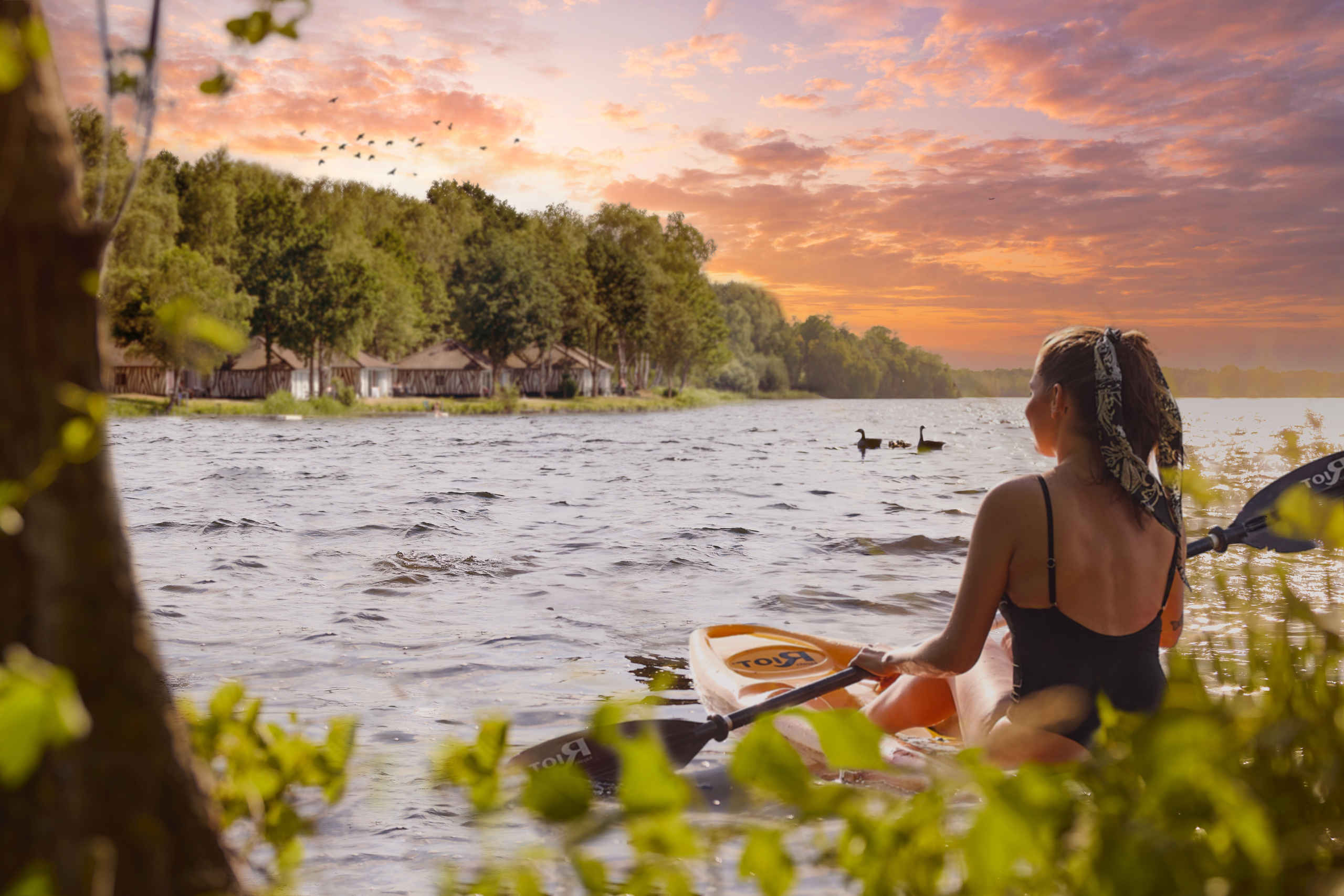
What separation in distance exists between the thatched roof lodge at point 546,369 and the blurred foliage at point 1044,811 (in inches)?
2902

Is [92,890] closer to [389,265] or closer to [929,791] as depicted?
[929,791]

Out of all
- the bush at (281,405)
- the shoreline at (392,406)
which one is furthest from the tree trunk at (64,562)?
the bush at (281,405)

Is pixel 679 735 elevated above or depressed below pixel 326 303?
below

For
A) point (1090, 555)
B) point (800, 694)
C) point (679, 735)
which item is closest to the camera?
point (1090, 555)

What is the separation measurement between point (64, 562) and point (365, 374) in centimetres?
7032

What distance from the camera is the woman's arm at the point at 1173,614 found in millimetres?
3844

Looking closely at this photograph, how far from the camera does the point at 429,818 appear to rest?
15.2 feet

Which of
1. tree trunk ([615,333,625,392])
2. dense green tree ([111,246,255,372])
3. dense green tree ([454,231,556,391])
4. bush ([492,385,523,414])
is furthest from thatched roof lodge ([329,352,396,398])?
tree trunk ([615,333,625,392])

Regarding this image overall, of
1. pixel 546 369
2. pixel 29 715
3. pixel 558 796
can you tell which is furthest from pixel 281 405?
pixel 29 715

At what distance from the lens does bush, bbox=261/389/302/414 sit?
55469 millimetres

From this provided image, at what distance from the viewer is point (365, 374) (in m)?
68.2

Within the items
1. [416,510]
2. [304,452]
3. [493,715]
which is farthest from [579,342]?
[493,715]

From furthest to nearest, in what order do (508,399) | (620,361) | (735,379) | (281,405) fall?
(735,379), (620,361), (508,399), (281,405)

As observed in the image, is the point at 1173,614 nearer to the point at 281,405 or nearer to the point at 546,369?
the point at 281,405
